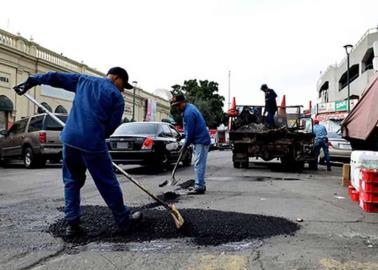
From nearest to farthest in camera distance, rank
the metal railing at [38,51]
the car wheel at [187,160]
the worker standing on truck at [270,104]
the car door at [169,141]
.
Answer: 1. the car door at [169,141]
2. the worker standing on truck at [270,104]
3. the car wheel at [187,160]
4. the metal railing at [38,51]

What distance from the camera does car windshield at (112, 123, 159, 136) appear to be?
12102 millimetres

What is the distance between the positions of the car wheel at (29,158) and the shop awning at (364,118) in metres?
10.0

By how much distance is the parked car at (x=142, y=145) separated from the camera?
1155 cm

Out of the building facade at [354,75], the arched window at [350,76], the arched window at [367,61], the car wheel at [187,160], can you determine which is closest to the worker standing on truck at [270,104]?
the car wheel at [187,160]

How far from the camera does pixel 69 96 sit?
30.5 metres

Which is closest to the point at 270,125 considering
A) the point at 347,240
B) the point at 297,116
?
the point at 297,116

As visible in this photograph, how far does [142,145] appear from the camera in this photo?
37.9 feet

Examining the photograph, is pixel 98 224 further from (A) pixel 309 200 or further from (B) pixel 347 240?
(A) pixel 309 200

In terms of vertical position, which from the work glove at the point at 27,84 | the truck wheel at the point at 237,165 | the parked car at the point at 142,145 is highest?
the work glove at the point at 27,84

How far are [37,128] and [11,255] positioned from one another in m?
11.3

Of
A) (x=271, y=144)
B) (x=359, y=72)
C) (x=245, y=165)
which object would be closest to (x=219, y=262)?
(x=271, y=144)

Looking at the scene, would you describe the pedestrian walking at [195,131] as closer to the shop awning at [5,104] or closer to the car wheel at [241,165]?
the car wheel at [241,165]

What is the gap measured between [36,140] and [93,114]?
10.7m

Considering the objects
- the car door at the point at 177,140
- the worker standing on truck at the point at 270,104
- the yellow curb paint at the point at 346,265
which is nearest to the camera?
the yellow curb paint at the point at 346,265
